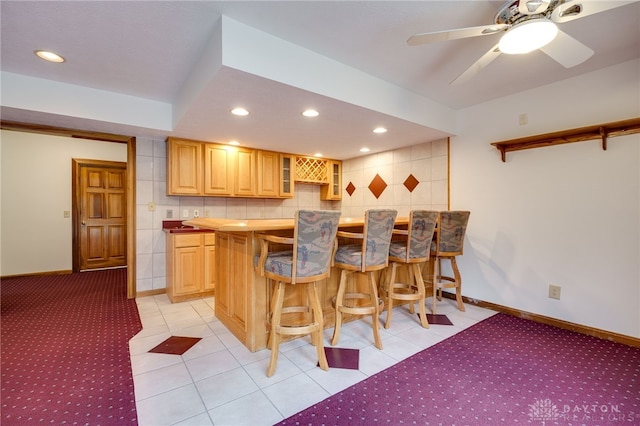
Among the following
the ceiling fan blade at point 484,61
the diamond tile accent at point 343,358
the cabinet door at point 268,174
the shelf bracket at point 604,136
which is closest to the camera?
the ceiling fan blade at point 484,61

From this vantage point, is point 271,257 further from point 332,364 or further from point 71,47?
point 71,47

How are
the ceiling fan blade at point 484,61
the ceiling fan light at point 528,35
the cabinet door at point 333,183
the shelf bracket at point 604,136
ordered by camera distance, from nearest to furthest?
the ceiling fan light at point 528,35, the ceiling fan blade at point 484,61, the shelf bracket at point 604,136, the cabinet door at point 333,183

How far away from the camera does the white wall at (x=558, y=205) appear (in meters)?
2.35

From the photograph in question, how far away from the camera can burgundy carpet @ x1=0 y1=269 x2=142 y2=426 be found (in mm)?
1515

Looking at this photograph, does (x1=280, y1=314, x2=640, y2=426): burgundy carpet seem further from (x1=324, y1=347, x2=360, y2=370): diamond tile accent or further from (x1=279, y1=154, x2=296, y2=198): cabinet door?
(x1=279, y1=154, x2=296, y2=198): cabinet door

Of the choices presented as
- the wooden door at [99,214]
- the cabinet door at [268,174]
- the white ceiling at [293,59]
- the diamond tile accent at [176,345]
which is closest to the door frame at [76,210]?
the wooden door at [99,214]

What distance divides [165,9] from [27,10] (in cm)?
82

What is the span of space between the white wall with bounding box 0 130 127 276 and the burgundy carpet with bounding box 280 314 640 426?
5.36 meters

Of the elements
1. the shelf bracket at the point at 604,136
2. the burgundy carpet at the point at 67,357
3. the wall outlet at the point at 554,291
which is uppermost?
the shelf bracket at the point at 604,136

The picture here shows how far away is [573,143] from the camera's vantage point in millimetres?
2596

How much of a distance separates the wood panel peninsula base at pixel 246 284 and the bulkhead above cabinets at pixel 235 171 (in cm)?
131

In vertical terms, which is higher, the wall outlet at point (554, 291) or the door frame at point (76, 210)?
the door frame at point (76, 210)

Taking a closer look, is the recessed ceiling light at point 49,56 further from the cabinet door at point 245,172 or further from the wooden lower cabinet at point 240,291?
the cabinet door at point 245,172

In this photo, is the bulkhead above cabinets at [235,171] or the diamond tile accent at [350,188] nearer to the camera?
the bulkhead above cabinets at [235,171]
